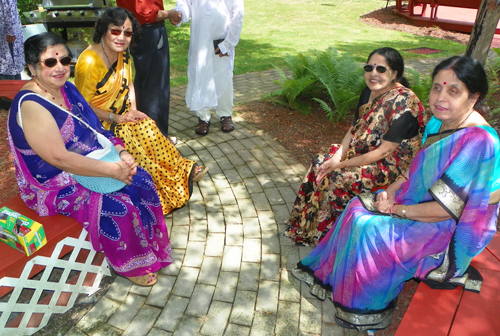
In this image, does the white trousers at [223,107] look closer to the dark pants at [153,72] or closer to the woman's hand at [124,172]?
the dark pants at [153,72]

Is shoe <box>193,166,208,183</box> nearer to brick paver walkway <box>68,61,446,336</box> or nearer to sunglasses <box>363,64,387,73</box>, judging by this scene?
brick paver walkway <box>68,61,446,336</box>

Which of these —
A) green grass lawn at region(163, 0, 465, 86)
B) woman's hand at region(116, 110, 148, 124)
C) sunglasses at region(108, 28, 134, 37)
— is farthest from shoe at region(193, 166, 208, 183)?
green grass lawn at region(163, 0, 465, 86)

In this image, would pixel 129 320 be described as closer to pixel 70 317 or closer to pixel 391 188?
pixel 70 317

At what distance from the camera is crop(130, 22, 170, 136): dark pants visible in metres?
4.70

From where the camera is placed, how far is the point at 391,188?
3.08m

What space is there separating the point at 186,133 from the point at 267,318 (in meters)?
3.42

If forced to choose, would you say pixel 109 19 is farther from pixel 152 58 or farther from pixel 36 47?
pixel 152 58

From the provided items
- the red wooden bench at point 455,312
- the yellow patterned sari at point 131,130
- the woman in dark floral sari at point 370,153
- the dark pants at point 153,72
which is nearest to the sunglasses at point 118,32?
the yellow patterned sari at point 131,130

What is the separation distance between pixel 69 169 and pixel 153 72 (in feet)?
8.07

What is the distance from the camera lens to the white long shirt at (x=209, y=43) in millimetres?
5102

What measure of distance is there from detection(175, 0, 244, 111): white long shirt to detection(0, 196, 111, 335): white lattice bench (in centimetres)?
299

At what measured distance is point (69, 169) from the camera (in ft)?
9.12

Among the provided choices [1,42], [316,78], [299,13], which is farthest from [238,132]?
[299,13]

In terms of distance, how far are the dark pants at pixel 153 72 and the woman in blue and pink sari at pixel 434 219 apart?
3125 mm
